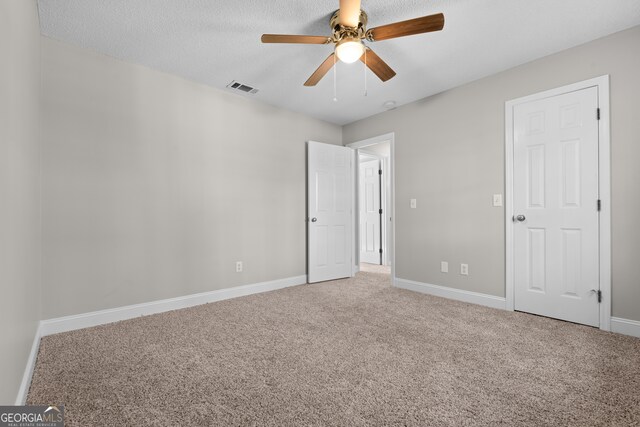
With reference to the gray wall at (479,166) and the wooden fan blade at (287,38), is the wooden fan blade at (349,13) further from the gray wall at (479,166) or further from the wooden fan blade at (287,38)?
the gray wall at (479,166)

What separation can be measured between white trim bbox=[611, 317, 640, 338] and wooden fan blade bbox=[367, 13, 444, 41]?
8.91 feet

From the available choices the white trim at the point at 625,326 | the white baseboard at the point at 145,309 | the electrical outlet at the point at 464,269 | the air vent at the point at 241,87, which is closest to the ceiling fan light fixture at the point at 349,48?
the air vent at the point at 241,87

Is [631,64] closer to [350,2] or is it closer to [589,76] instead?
[589,76]

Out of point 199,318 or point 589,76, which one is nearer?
point 589,76

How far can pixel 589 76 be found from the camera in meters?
2.56

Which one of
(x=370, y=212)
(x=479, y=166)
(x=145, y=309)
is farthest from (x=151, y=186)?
(x=370, y=212)

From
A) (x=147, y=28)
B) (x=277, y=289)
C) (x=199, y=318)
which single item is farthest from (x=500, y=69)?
(x=199, y=318)

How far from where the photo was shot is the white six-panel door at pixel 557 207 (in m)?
2.56

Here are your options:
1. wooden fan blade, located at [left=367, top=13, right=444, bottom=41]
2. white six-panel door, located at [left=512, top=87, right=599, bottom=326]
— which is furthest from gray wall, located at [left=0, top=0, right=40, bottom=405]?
white six-panel door, located at [left=512, top=87, right=599, bottom=326]

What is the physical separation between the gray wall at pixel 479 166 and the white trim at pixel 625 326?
0.04 metres

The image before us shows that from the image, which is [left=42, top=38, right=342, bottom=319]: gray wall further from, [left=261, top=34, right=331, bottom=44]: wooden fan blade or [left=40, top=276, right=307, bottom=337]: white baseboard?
[left=261, top=34, right=331, bottom=44]: wooden fan blade

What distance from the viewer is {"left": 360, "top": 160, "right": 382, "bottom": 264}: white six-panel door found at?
606cm

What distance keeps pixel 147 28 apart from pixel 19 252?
1887mm

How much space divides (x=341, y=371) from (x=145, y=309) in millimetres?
2123
